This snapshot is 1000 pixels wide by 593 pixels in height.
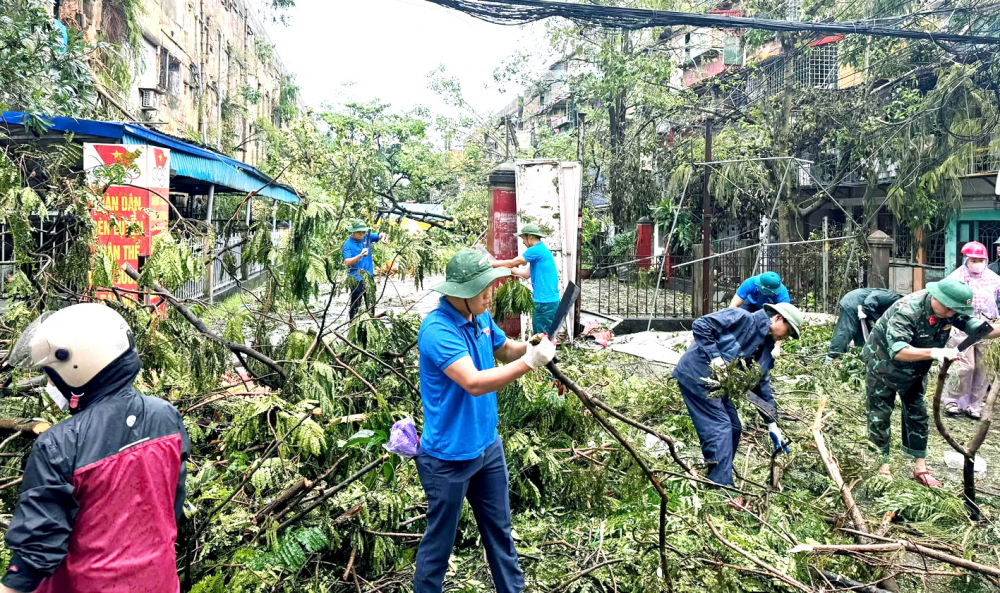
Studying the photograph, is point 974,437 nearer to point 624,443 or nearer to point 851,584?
point 851,584

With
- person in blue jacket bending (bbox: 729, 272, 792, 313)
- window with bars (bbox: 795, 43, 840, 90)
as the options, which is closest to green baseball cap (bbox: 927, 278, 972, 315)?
person in blue jacket bending (bbox: 729, 272, 792, 313)

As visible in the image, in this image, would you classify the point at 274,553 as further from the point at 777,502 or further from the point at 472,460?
the point at 777,502

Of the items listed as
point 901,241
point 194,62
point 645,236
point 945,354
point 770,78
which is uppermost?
point 194,62

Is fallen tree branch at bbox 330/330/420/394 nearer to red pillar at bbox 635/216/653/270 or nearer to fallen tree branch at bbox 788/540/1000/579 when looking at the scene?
fallen tree branch at bbox 788/540/1000/579

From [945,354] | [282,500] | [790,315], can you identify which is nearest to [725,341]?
[790,315]

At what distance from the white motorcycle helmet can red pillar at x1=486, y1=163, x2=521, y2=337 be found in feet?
24.3

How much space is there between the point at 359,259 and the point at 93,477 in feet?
16.8

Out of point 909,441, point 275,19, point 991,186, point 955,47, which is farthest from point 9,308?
point 275,19

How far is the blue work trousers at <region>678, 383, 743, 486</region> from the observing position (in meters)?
4.31

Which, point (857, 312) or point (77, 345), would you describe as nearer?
point (77, 345)

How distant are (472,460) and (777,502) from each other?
7.07ft

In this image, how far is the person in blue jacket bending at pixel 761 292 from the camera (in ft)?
20.6

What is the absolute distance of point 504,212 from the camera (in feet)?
31.3

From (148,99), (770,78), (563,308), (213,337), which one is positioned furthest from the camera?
(770,78)
